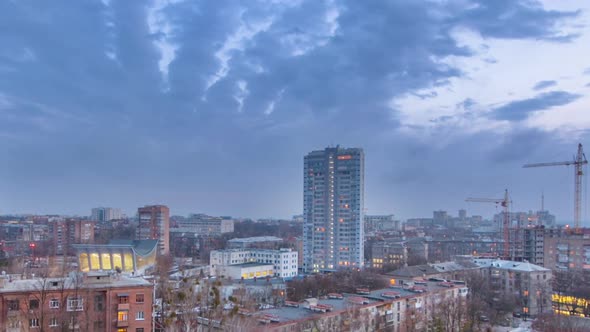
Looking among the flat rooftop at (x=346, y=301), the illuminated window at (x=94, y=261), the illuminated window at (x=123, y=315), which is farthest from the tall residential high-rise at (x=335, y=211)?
the illuminated window at (x=123, y=315)

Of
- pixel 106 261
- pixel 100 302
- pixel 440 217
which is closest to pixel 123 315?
pixel 100 302

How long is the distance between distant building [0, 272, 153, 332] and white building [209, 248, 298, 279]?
17.1 m

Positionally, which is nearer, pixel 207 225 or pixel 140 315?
pixel 140 315

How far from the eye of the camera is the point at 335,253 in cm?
3041

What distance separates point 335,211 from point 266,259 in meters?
5.41

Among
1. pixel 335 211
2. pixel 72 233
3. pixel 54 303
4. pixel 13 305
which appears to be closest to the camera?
pixel 13 305

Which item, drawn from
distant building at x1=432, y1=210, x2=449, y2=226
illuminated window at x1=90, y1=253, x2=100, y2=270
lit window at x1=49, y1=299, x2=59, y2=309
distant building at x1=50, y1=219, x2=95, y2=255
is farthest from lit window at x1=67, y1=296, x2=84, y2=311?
distant building at x1=432, y1=210, x2=449, y2=226

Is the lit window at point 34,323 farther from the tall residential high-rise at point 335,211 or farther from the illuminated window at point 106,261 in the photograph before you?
the tall residential high-rise at point 335,211

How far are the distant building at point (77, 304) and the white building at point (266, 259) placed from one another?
17.1m

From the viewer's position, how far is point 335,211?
3081 cm

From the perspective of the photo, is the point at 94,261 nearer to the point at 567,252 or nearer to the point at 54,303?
the point at 54,303

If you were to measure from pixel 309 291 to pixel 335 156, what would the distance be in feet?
42.4

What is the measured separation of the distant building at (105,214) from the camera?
74500mm

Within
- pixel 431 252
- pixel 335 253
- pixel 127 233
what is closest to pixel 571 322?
pixel 335 253
